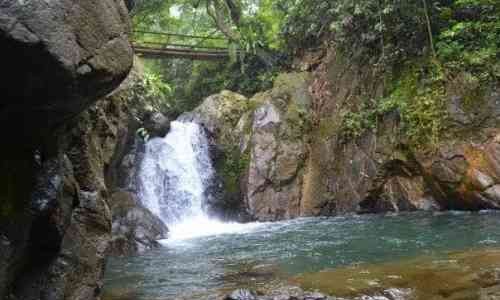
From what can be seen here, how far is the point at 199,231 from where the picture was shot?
43.3 ft

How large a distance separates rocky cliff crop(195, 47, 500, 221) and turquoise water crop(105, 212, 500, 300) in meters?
0.97

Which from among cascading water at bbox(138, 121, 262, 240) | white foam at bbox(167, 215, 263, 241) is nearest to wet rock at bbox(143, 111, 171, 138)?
cascading water at bbox(138, 121, 262, 240)

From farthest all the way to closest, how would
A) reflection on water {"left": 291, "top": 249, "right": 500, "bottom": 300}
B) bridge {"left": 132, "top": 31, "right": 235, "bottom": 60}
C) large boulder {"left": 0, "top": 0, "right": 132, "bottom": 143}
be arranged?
bridge {"left": 132, "top": 31, "right": 235, "bottom": 60} → reflection on water {"left": 291, "top": 249, "right": 500, "bottom": 300} → large boulder {"left": 0, "top": 0, "right": 132, "bottom": 143}

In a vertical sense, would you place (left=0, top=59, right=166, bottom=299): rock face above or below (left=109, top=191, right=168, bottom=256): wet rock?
above

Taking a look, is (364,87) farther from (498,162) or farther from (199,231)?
(199,231)

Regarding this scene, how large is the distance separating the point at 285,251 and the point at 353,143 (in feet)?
18.3

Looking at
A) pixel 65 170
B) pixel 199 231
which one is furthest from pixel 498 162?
pixel 65 170

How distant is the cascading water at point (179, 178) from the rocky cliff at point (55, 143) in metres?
8.74

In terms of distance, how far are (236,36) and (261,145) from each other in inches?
219

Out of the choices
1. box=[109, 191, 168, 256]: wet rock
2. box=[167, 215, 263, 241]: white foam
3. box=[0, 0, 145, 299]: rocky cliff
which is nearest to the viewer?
box=[0, 0, 145, 299]: rocky cliff

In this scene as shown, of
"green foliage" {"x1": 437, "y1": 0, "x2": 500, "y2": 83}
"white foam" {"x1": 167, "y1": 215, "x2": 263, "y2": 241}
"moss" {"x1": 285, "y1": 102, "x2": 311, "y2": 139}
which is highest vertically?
"green foliage" {"x1": 437, "y1": 0, "x2": 500, "y2": 83}

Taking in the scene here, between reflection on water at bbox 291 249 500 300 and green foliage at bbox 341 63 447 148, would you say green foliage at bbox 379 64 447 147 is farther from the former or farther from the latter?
reflection on water at bbox 291 249 500 300

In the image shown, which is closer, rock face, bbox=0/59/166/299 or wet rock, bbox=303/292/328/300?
rock face, bbox=0/59/166/299

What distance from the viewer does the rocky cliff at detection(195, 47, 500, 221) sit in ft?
36.1
